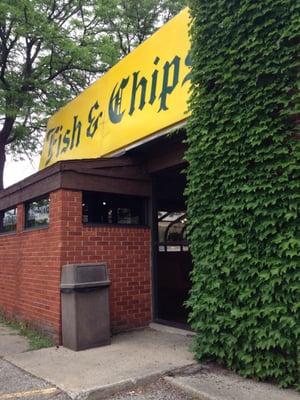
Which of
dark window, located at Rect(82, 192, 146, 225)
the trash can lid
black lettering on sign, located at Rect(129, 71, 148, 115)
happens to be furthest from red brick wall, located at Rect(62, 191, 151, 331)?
black lettering on sign, located at Rect(129, 71, 148, 115)

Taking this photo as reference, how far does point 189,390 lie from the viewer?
14.7 feet

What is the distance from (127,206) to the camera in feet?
26.4

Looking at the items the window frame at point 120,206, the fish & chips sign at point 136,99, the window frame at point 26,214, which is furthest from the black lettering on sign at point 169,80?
the window frame at point 26,214

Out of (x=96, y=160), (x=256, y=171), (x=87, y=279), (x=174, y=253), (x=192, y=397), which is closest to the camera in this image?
(x=192, y=397)

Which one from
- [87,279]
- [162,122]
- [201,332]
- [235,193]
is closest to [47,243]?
[87,279]

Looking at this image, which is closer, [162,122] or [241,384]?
[241,384]

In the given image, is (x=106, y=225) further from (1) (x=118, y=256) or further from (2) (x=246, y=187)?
(2) (x=246, y=187)

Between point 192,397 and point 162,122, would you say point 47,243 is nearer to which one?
point 162,122

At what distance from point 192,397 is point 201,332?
41.4 inches

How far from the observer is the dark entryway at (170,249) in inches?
325

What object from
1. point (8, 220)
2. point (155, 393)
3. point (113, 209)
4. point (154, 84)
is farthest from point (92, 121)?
point (155, 393)

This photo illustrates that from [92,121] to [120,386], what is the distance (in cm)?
602

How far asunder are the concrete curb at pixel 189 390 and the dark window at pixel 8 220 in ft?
19.4

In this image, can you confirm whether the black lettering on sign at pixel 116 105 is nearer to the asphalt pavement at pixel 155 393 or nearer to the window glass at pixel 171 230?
the window glass at pixel 171 230
